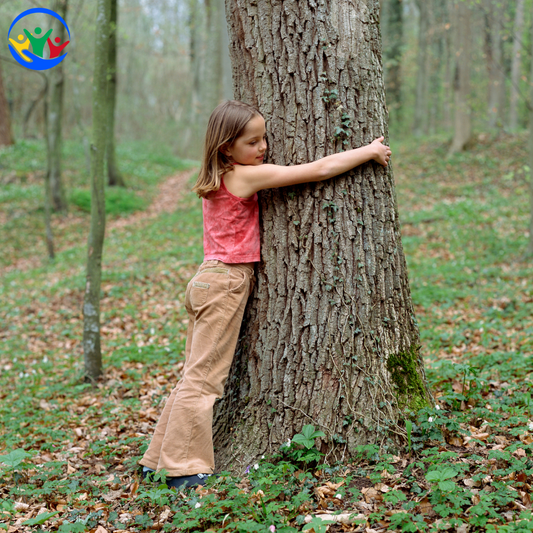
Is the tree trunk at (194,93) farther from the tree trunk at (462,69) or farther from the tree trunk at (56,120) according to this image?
the tree trunk at (462,69)

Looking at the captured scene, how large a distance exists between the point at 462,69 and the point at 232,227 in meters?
16.5

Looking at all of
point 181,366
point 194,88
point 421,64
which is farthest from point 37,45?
point 194,88

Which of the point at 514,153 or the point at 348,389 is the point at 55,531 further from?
the point at 514,153

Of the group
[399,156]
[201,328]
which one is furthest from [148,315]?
[399,156]

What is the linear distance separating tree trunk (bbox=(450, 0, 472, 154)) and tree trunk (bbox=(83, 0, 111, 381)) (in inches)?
539

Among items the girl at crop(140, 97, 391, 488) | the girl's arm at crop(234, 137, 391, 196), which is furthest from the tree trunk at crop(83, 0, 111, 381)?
the girl's arm at crop(234, 137, 391, 196)

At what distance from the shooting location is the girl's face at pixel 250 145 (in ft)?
9.50

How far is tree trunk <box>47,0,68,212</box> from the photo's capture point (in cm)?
981

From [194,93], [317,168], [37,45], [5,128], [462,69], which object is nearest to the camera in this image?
[317,168]

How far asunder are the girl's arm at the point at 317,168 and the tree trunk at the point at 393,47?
2033cm

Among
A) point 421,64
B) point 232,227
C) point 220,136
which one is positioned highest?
point 421,64

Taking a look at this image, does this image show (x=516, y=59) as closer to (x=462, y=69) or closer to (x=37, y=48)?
(x=462, y=69)

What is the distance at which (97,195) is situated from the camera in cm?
523

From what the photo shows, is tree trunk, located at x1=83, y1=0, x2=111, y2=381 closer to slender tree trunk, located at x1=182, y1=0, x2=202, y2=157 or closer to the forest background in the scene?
the forest background
